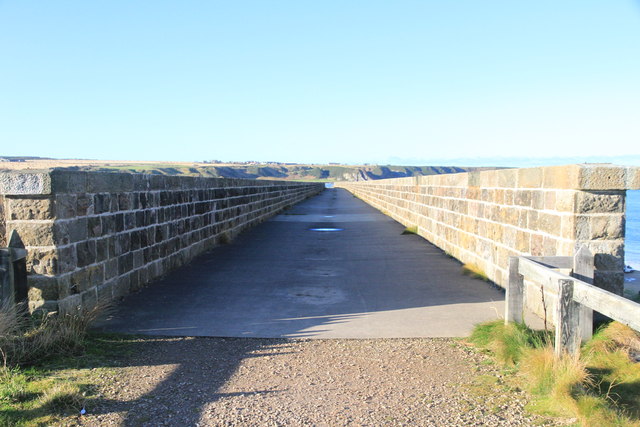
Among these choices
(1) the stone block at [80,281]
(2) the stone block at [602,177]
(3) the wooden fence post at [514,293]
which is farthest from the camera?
(1) the stone block at [80,281]

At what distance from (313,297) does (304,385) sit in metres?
2.75

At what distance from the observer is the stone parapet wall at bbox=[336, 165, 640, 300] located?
491cm

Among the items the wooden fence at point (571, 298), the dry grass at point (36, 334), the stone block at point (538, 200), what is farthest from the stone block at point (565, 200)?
the dry grass at point (36, 334)

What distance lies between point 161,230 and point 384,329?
4.11 metres

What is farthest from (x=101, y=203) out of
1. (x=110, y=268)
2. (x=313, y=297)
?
(x=313, y=297)

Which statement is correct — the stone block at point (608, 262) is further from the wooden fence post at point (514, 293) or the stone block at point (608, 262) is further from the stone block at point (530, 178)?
the stone block at point (530, 178)

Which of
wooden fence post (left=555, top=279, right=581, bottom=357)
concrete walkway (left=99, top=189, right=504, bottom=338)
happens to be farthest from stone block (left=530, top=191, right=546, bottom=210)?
wooden fence post (left=555, top=279, right=581, bottom=357)

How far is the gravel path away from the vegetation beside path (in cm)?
16

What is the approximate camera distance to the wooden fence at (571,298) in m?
3.29

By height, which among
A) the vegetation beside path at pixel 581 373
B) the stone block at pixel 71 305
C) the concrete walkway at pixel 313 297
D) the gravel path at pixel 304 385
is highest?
the stone block at pixel 71 305

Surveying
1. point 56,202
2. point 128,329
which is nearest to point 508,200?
point 128,329

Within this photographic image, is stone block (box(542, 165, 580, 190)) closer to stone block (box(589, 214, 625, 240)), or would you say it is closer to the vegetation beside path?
stone block (box(589, 214, 625, 240))

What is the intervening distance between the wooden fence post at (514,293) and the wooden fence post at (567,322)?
850mm

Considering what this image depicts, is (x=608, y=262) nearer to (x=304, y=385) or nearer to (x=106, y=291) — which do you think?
(x=304, y=385)
